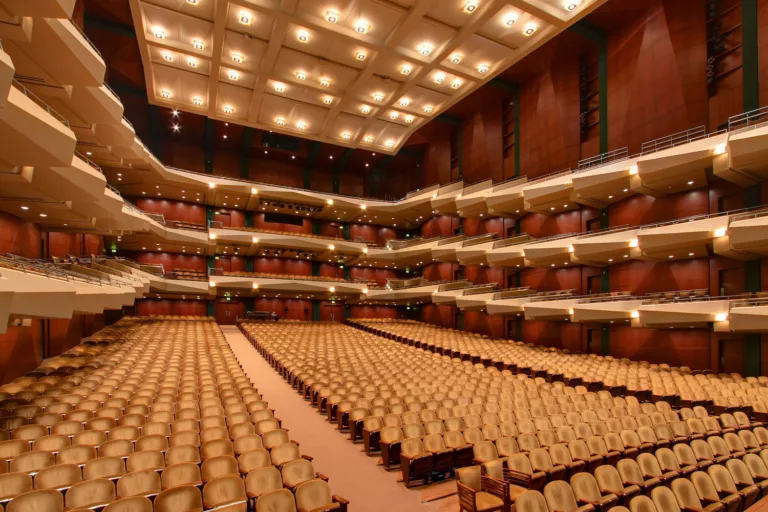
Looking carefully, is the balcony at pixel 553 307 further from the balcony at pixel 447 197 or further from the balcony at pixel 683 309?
the balcony at pixel 447 197

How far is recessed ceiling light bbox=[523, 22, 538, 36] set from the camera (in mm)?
15679

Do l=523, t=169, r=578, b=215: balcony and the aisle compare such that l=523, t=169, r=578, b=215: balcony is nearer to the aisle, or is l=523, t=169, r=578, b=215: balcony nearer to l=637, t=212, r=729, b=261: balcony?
l=637, t=212, r=729, b=261: balcony

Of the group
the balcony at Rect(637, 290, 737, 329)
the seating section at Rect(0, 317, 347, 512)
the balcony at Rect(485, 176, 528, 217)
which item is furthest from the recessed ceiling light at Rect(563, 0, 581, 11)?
the seating section at Rect(0, 317, 347, 512)

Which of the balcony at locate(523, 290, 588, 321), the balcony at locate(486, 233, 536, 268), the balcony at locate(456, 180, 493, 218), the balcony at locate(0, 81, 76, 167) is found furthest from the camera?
the balcony at locate(456, 180, 493, 218)

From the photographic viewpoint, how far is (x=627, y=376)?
11.3 metres

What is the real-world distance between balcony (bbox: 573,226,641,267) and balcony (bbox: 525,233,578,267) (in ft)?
1.26

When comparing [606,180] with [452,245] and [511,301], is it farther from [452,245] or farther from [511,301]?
[452,245]

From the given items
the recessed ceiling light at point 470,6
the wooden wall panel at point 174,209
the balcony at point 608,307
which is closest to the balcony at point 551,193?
the balcony at point 608,307

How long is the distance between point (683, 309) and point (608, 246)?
3.20m

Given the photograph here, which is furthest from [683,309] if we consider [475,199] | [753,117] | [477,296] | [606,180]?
[475,199]

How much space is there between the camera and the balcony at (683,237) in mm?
11828

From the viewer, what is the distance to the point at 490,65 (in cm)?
1817

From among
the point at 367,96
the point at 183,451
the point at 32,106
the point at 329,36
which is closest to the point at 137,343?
the point at 32,106

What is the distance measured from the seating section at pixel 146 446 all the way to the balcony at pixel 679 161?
1249cm
